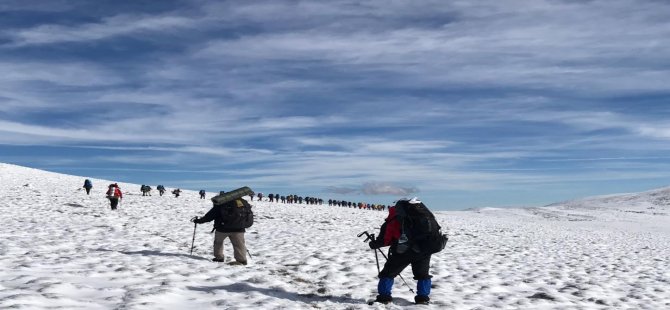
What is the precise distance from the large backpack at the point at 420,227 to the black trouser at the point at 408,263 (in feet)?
0.59

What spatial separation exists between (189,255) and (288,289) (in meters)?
4.62

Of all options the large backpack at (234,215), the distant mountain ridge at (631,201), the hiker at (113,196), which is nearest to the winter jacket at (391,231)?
the large backpack at (234,215)

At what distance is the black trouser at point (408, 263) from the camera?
9719mm

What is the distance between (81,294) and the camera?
28.7ft

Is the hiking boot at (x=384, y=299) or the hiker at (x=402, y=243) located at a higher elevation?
the hiker at (x=402, y=243)

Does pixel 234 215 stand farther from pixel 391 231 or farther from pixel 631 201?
pixel 631 201

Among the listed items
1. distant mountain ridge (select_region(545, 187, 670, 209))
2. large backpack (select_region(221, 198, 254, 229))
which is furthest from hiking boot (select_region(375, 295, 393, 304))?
distant mountain ridge (select_region(545, 187, 670, 209))

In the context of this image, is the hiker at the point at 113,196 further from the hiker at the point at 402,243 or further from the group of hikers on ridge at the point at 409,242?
the hiker at the point at 402,243

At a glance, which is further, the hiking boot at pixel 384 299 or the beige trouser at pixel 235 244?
the beige trouser at pixel 235 244

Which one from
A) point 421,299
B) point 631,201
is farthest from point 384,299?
point 631,201

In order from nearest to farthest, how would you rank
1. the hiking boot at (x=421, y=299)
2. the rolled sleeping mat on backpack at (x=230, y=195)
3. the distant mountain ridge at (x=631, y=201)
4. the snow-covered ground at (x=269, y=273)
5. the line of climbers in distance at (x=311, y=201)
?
the snow-covered ground at (x=269, y=273) → the hiking boot at (x=421, y=299) → the rolled sleeping mat on backpack at (x=230, y=195) → the line of climbers in distance at (x=311, y=201) → the distant mountain ridge at (x=631, y=201)

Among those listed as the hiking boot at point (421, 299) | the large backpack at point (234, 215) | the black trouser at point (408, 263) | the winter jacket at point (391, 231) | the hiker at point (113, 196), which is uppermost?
the hiker at point (113, 196)

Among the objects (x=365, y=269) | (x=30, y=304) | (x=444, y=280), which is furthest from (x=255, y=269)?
(x=30, y=304)

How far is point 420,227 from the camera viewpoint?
9609 mm
